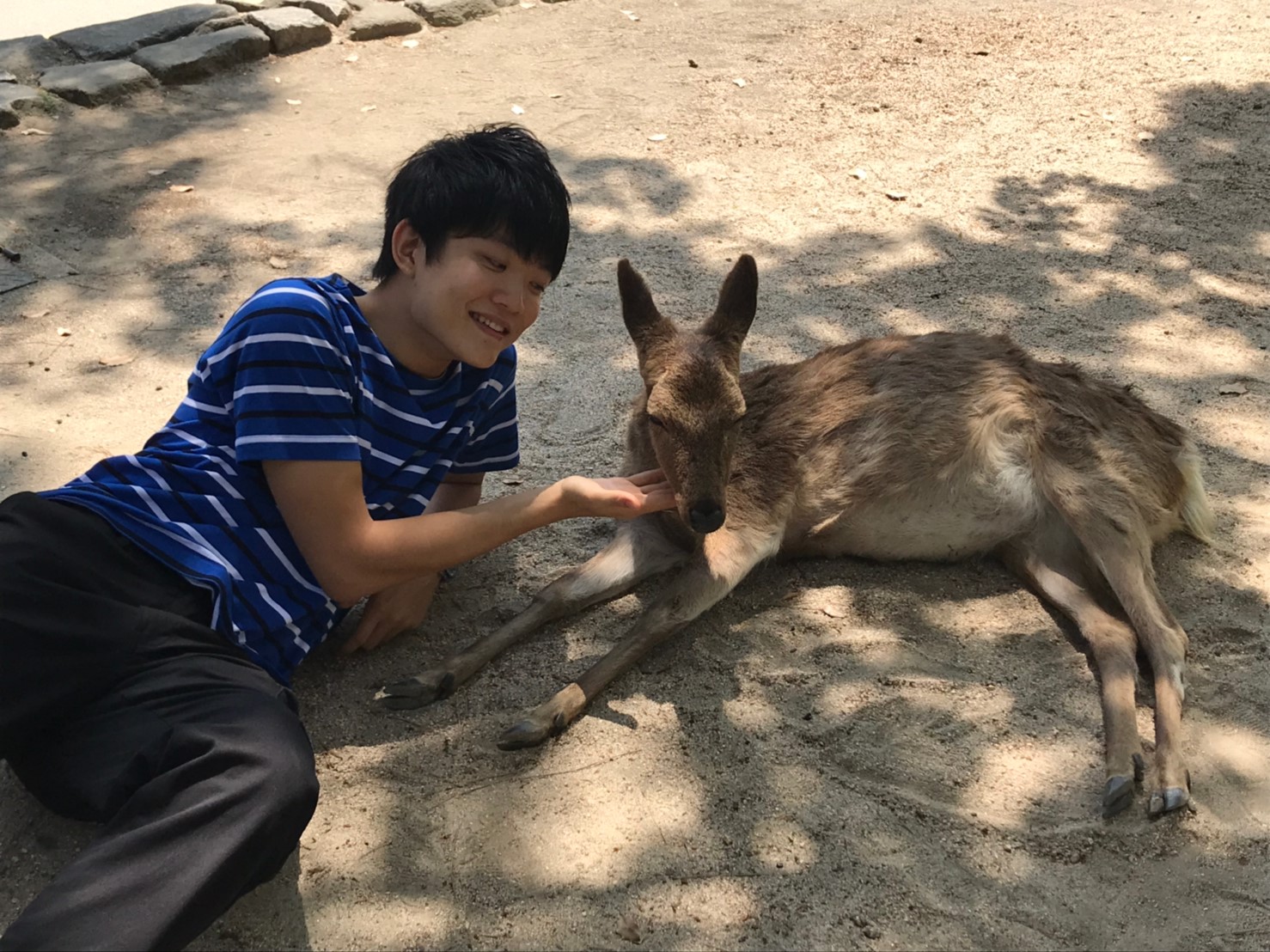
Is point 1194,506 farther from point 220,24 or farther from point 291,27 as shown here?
point 220,24

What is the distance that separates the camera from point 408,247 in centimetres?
278

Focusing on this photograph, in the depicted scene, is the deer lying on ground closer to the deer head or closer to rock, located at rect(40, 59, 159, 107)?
the deer head

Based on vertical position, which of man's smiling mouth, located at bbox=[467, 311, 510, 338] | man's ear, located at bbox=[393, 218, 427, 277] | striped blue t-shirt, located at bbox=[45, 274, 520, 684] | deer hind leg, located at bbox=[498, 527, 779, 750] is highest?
man's ear, located at bbox=[393, 218, 427, 277]

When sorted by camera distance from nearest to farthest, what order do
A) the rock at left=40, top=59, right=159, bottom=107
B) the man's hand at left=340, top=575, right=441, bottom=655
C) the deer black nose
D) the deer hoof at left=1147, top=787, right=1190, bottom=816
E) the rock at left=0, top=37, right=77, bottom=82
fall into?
the deer hoof at left=1147, top=787, right=1190, bottom=816 < the deer black nose < the man's hand at left=340, top=575, right=441, bottom=655 < the rock at left=40, top=59, right=159, bottom=107 < the rock at left=0, top=37, right=77, bottom=82

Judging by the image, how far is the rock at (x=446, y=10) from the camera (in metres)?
8.20

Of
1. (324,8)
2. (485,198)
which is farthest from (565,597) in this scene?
(324,8)

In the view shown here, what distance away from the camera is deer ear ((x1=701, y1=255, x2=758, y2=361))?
330 cm

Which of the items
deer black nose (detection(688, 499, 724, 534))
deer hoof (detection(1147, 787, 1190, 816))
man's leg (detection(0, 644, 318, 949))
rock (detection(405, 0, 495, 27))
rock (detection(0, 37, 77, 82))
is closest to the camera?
man's leg (detection(0, 644, 318, 949))

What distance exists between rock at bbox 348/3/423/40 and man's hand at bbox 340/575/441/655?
225 inches

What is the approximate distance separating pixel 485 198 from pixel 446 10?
20.2ft

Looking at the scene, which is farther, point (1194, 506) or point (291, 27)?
point (291, 27)

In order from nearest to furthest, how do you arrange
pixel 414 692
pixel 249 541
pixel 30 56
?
pixel 249 541, pixel 414 692, pixel 30 56

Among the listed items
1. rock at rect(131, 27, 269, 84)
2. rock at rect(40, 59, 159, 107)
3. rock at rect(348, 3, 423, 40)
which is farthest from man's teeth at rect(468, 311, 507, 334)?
rock at rect(348, 3, 423, 40)

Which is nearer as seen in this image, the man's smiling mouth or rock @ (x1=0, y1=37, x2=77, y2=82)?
the man's smiling mouth
